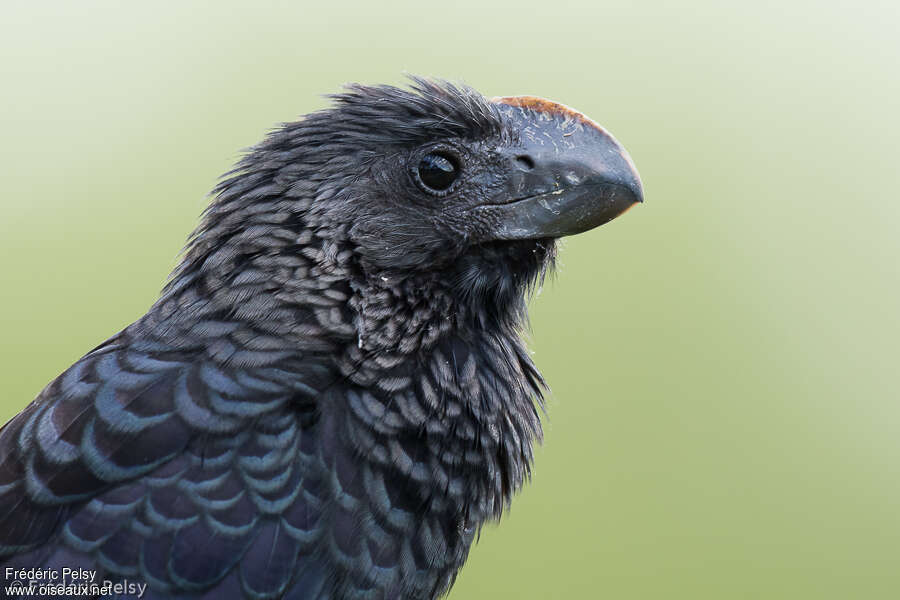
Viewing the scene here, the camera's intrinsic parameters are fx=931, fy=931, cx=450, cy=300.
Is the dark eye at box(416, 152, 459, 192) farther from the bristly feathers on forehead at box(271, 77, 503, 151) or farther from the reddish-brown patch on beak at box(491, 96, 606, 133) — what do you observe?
the reddish-brown patch on beak at box(491, 96, 606, 133)

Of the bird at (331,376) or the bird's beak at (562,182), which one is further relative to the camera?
the bird's beak at (562,182)

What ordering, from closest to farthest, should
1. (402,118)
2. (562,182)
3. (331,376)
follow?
1. (331,376)
2. (562,182)
3. (402,118)

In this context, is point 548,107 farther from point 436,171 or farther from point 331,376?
point 331,376

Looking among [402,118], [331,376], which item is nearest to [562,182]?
[402,118]

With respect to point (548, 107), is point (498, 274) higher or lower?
lower

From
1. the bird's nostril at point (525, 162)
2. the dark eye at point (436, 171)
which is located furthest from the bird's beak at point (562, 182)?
the dark eye at point (436, 171)

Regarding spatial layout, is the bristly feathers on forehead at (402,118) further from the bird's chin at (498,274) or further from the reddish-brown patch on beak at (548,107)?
the bird's chin at (498,274)

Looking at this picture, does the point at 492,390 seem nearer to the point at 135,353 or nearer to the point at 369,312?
the point at 369,312

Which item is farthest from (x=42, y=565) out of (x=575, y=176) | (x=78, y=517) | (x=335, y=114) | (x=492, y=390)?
(x=575, y=176)
